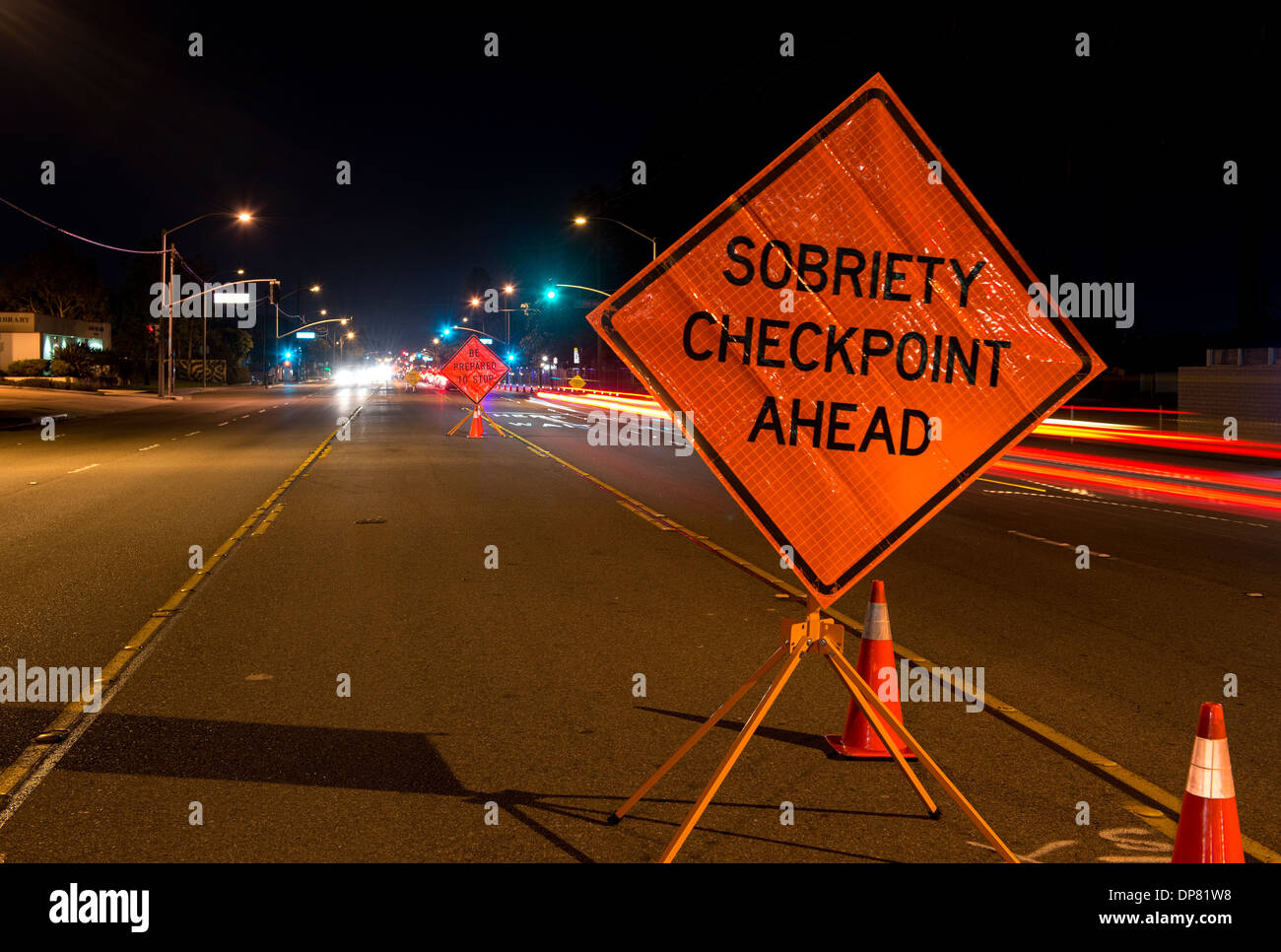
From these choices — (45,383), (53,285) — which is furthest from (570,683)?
(53,285)

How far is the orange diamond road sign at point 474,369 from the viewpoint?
34.1 metres

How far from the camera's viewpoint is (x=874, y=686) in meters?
6.20

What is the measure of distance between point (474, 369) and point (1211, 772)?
31.0 meters

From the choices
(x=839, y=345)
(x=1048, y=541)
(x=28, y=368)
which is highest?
(x=28, y=368)

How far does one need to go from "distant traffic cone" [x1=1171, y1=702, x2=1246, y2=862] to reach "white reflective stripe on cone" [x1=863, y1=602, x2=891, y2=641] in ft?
6.65

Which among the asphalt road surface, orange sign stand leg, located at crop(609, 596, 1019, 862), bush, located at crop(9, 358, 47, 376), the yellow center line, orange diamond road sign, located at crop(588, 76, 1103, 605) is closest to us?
orange sign stand leg, located at crop(609, 596, 1019, 862)

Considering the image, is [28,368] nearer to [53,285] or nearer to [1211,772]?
[53,285]

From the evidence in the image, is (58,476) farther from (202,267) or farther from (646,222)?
(202,267)

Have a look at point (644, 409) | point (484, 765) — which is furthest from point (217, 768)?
point (644, 409)

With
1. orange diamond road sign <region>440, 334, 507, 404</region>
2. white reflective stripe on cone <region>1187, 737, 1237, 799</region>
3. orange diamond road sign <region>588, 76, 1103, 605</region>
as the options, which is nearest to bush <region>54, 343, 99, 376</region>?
orange diamond road sign <region>440, 334, 507, 404</region>

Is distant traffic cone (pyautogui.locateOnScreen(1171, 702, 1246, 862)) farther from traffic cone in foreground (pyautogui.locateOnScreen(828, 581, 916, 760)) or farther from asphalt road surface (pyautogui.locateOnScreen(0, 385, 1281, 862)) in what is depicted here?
traffic cone in foreground (pyautogui.locateOnScreen(828, 581, 916, 760))

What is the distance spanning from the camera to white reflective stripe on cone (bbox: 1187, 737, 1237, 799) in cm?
436

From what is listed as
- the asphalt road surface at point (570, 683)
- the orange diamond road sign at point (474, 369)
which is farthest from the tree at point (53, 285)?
the asphalt road surface at point (570, 683)

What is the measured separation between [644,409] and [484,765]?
163 feet
